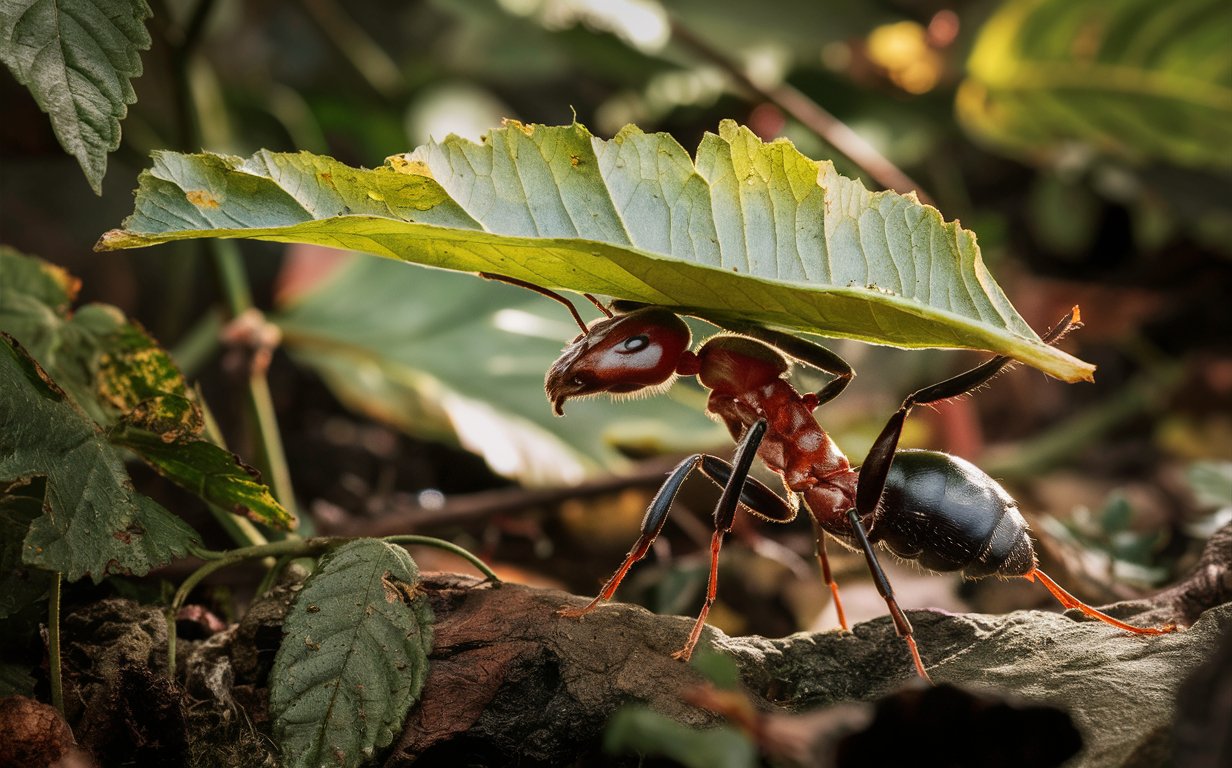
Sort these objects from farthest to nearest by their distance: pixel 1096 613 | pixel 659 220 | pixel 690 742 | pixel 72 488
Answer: pixel 1096 613 < pixel 659 220 < pixel 72 488 < pixel 690 742

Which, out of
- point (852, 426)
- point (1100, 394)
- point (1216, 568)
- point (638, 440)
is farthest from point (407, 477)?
point (1100, 394)

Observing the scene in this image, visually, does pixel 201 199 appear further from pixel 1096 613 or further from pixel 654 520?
pixel 1096 613

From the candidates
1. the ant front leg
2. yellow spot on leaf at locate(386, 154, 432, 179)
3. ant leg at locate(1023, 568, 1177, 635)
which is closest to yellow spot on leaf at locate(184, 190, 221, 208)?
yellow spot on leaf at locate(386, 154, 432, 179)

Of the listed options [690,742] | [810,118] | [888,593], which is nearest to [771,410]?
[888,593]

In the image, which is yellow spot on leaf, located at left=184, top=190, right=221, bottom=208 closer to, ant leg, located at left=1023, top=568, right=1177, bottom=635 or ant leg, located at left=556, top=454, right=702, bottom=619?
ant leg, located at left=556, top=454, right=702, bottom=619

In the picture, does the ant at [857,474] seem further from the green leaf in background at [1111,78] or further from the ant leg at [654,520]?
the green leaf in background at [1111,78]

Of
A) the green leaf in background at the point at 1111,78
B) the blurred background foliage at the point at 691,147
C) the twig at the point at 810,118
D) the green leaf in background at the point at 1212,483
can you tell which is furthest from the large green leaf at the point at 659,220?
the green leaf in background at the point at 1111,78
